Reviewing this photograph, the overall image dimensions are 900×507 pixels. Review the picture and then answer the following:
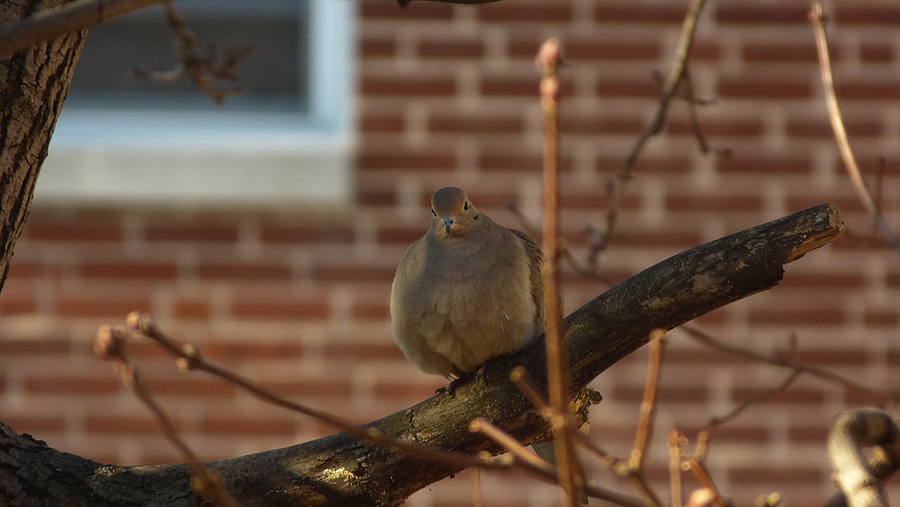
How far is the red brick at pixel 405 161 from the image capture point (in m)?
4.36

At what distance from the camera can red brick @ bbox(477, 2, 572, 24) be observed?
14.4 ft

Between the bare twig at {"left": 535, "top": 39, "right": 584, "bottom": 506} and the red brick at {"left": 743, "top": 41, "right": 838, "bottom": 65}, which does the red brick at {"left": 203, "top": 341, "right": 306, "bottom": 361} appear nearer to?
the red brick at {"left": 743, "top": 41, "right": 838, "bottom": 65}

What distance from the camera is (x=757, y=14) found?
14.4ft

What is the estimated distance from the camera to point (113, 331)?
3.07 feet

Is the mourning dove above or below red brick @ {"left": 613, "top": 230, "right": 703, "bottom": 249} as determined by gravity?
below

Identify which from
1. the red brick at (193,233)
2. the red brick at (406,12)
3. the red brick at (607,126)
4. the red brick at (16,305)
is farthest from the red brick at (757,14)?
the red brick at (16,305)

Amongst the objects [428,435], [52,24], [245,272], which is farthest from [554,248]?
[245,272]

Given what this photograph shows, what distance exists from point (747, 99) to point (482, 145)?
1217mm

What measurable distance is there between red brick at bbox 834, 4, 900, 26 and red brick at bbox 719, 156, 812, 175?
0.65 m

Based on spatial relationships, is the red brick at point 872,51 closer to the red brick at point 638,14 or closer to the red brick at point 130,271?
Result: the red brick at point 638,14

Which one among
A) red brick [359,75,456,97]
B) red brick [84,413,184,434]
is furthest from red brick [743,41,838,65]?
red brick [84,413,184,434]

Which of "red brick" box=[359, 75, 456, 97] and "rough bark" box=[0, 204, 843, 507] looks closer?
"rough bark" box=[0, 204, 843, 507]

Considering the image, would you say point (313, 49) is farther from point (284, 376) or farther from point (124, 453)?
point (124, 453)

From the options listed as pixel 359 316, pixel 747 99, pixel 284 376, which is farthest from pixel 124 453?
pixel 747 99
